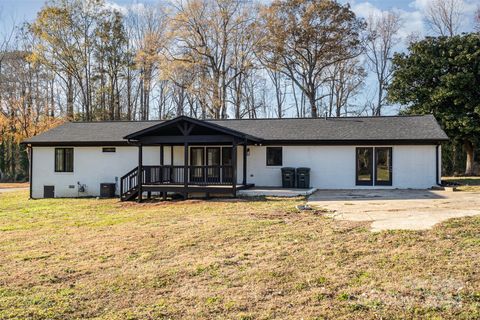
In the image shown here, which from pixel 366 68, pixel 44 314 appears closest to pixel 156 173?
pixel 44 314

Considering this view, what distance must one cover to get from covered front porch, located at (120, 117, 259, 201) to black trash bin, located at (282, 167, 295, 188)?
62.3 inches

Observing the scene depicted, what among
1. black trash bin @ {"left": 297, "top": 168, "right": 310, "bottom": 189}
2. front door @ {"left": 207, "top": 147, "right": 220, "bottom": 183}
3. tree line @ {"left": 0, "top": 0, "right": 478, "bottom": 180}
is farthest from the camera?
tree line @ {"left": 0, "top": 0, "right": 478, "bottom": 180}

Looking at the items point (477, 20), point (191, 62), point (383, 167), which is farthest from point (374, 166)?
point (477, 20)

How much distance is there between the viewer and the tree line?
28.1 metres

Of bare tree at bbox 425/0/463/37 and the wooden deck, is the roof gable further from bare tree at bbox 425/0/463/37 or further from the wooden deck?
bare tree at bbox 425/0/463/37

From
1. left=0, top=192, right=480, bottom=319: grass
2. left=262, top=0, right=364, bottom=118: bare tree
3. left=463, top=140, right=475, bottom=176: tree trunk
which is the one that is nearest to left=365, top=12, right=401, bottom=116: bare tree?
left=262, top=0, right=364, bottom=118: bare tree

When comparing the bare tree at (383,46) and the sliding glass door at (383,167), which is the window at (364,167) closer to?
the sliding glass door at (383,167)

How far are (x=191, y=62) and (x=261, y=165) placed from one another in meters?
14.1

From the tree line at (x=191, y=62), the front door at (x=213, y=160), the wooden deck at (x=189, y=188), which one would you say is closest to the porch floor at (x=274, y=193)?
the wooden deck at (x=189, y=188)

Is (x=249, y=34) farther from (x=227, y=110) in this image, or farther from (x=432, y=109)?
(x=432, y=109)

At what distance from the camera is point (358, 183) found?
53.5 feet

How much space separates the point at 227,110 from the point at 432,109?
14.9m

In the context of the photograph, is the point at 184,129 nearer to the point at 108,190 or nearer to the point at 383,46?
the point at 108,190

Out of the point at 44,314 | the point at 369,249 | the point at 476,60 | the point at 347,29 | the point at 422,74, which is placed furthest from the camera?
the point at 347,29
